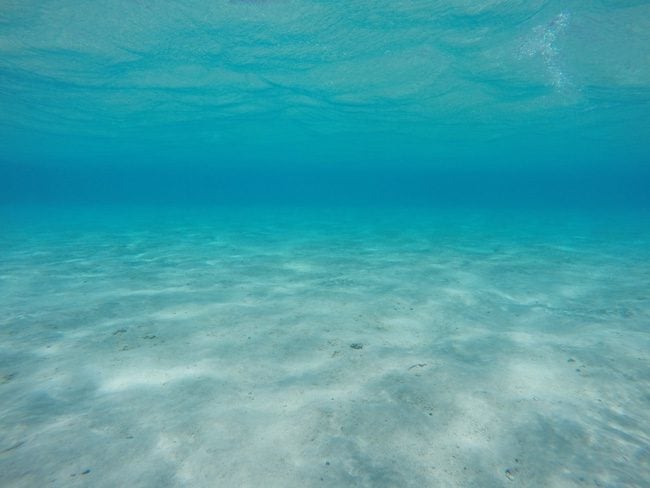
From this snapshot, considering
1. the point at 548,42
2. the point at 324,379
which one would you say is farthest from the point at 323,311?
the point at 548,42

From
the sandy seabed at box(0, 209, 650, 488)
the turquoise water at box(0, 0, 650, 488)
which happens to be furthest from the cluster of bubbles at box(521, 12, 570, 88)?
the sandy seabed at box(0, 209, 650, 488)

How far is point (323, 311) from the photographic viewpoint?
6309mm

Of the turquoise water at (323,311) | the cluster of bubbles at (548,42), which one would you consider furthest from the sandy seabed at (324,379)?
the cluster of bubbles at (548,42)

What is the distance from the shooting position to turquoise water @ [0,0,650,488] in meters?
2.93

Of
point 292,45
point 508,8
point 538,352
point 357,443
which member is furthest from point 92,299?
point 508,8

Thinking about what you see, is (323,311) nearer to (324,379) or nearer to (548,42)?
(324,379)

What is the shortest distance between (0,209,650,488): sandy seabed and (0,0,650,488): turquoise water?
28mm

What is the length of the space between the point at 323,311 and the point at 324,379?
90.4 inches

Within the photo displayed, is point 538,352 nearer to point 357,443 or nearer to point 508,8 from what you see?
point 357,443

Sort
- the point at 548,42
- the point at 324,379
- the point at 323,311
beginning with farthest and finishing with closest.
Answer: the point at 548,42 < the point at 323,311 < the point at 324,379

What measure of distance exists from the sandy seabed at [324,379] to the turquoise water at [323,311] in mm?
28

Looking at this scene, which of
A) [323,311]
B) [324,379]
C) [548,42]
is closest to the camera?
[324,379]

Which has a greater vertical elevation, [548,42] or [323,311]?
[548,42]

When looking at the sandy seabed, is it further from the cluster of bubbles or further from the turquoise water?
the cluster of bubbles
